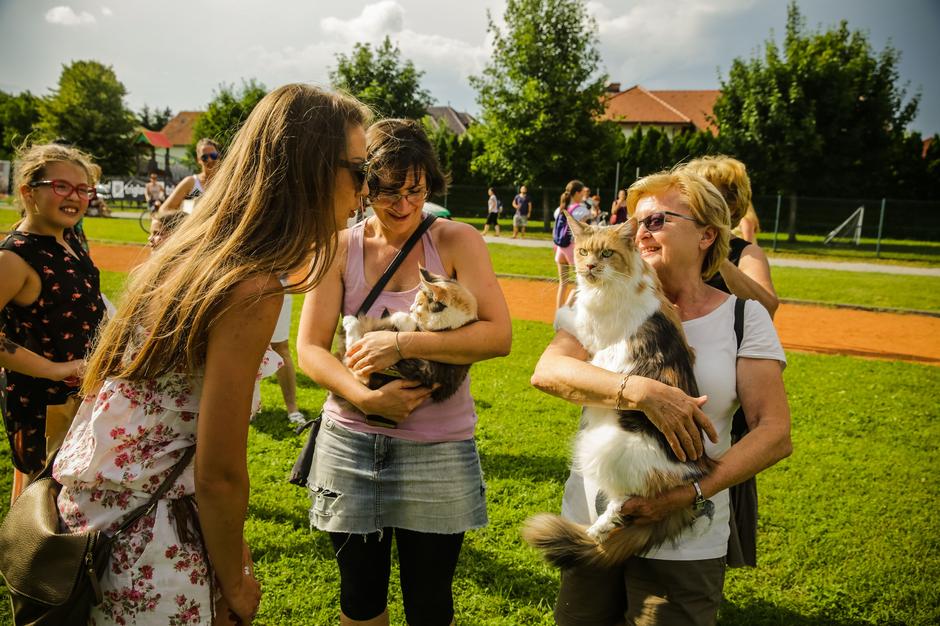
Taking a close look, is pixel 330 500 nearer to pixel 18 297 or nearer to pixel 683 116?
pixel 18 297

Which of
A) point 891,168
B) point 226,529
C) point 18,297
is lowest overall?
point 226,529

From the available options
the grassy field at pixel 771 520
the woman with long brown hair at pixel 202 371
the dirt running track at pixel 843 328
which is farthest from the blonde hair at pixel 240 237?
the dirt running track at pixel 843 328

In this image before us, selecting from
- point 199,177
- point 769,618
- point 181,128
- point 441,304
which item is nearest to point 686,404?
point 441,304

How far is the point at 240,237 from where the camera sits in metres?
1.49

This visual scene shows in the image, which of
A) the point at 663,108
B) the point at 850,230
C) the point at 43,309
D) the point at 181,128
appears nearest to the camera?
the point at 43,309

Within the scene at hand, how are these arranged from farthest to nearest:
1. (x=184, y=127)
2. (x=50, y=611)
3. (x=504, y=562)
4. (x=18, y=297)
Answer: (x=184, y=127) → (x=504, y=562) → (x=18, y=297) → (x=50, y=611)

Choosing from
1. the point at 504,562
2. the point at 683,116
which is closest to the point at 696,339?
the point at 504,562

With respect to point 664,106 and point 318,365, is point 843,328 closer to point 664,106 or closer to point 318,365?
point 318,365

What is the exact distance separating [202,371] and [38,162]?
8.90 feet

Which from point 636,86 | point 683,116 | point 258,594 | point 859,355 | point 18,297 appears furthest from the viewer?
point 636,86

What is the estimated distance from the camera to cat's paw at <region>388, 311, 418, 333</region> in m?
2.37

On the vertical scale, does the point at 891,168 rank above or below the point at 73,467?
above

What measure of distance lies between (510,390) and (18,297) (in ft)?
16.8

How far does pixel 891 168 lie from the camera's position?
107 feet
